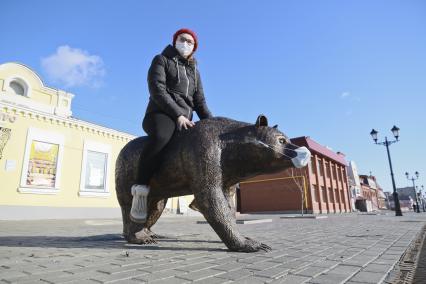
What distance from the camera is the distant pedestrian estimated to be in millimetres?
3283

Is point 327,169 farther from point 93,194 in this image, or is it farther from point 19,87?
point 19,87

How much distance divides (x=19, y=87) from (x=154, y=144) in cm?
1688

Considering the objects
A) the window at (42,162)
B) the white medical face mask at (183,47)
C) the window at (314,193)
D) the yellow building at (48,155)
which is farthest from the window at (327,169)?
the white medical face mask at (183,47)

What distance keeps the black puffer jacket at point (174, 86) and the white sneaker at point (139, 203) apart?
2.99 feet

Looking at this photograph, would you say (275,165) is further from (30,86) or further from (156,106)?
(30,86)

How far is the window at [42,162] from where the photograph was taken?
46.3ft

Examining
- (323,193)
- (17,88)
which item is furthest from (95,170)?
(323,193)

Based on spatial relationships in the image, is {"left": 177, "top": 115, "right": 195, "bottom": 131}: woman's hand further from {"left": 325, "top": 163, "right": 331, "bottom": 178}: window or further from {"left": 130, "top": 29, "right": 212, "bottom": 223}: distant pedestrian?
{"left": 325, "top": 163, "right": 331, "bottom": 178}: window

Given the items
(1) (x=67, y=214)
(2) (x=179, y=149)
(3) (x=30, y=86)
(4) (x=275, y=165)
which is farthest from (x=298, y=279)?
(3) (x=30, y=86)

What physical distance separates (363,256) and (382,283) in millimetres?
971

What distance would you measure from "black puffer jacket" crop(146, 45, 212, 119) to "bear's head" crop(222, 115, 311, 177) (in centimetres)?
75

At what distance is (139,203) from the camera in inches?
130

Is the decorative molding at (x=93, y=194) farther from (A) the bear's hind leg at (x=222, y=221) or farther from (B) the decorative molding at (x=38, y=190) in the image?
(A) the bear's hind leg at (x=222, y=221)

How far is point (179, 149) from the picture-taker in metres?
3.27
